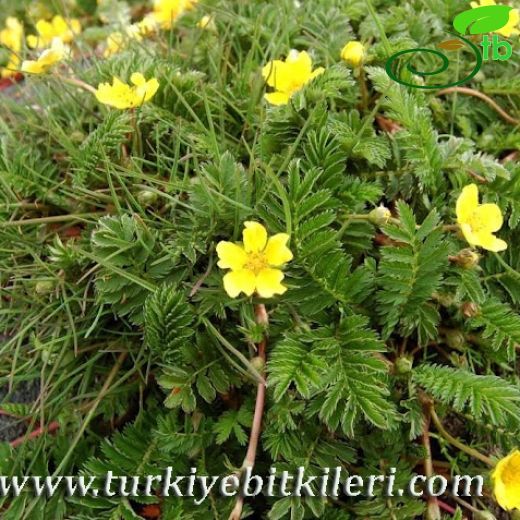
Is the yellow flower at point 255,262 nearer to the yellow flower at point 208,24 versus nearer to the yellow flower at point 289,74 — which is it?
Result: the yellow flower at point 289,74

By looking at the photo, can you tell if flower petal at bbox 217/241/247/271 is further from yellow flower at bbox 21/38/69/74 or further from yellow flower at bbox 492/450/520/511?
yellow flower at bbox 21/38/69/74

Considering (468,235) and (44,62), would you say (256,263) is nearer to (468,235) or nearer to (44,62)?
(468,235)

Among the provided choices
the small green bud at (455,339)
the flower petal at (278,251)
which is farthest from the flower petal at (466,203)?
the flower petal at (278,251)

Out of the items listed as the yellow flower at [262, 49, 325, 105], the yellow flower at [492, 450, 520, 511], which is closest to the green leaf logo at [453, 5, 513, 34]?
the yellow flower at [262, 49, 325, 105]

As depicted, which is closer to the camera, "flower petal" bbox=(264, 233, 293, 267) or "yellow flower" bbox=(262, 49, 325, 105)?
"flower petal" bbox=(264, 233, 293, 267)

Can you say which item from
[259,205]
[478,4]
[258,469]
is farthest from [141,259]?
[478,4]

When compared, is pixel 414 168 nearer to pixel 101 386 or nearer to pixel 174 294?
pixel 174 294
